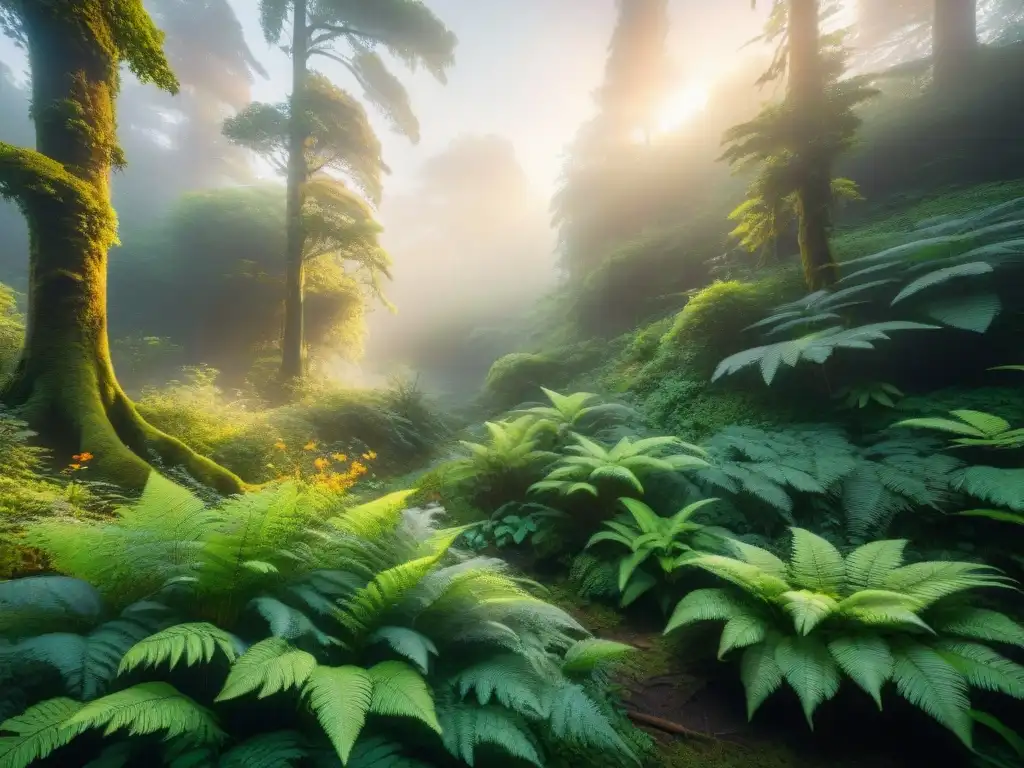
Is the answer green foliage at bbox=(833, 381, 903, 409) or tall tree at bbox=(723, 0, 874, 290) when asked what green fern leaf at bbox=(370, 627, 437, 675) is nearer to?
green foliage at bbox=(833, 381, 903, 409)

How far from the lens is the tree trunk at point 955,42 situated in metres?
11.4

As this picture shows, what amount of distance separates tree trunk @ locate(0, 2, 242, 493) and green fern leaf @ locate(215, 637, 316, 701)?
339 centimetres

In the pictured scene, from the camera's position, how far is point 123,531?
1790mm

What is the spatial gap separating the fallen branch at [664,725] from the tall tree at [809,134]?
19.2ft

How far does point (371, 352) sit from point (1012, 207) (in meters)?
28.9

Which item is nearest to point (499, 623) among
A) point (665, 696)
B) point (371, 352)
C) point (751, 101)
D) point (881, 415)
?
point (665, 696)

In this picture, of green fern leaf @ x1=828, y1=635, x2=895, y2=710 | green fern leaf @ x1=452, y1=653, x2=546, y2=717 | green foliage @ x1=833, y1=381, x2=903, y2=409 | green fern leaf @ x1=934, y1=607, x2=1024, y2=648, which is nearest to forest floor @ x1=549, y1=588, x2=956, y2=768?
green fern leaf @ x1=828, y1=635, x2=895, y2=710

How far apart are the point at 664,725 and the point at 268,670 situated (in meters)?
1.87

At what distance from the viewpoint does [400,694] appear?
4.51 feet

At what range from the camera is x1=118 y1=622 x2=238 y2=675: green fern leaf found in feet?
4.06

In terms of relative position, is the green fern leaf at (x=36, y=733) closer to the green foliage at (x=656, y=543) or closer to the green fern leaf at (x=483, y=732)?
the green fern leaf at (x=483, y=732)

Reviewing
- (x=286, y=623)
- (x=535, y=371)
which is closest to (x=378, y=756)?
(x=286, y=623)

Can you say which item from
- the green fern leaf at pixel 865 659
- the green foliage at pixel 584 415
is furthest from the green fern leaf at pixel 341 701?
the green foliage at pixel 584 415

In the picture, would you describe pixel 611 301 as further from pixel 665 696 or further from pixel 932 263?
pixel 665 696
